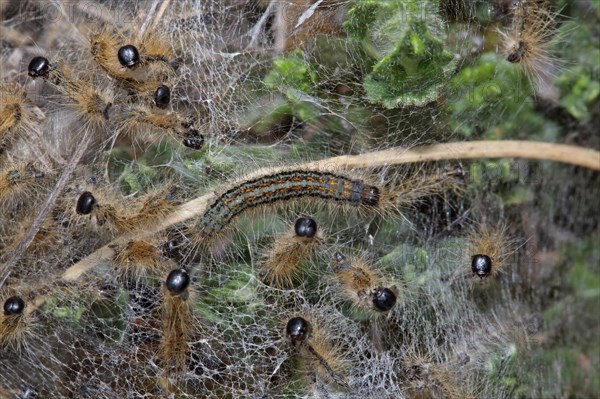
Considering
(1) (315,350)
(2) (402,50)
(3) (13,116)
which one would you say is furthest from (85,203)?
(2) (402,50)

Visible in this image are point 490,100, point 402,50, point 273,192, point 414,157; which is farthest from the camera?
point 490,100

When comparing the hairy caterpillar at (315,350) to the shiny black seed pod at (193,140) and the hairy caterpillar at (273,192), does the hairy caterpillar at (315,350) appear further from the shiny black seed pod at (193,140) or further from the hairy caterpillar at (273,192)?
the shiny black seed pod at (193,140)

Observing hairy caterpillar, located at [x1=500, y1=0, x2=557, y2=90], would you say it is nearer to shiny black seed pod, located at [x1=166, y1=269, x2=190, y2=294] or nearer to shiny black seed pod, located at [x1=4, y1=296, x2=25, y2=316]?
shiny black seed pod, located at [x1=166, y1=269, x2=190, y2=294]

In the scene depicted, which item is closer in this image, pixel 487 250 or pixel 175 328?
pixel 175 328

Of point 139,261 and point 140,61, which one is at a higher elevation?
point 140,61

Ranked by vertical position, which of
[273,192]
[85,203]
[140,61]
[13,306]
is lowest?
[13,306]

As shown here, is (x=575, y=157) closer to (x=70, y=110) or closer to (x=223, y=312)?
(x=223, y=312)

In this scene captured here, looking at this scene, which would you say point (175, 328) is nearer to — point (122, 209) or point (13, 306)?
point (122, 209)

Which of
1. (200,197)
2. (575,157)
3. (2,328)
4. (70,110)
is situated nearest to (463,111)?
(575,157)
